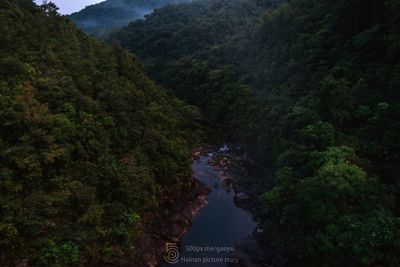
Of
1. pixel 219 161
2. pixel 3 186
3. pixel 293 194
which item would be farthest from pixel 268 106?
pixel 3 186

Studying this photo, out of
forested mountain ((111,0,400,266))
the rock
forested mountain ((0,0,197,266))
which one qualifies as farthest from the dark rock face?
the rock

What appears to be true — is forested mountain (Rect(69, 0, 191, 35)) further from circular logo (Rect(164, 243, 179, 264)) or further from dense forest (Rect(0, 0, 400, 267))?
circular logo (Rect(164, 243, 179, 264))

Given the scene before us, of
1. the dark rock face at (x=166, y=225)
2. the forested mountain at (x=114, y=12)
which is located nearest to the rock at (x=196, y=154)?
the dark rock face at (x=166, y=225)

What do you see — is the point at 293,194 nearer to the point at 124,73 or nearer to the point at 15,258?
the point at 15,258

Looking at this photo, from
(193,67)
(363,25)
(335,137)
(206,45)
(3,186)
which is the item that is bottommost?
(3,186)

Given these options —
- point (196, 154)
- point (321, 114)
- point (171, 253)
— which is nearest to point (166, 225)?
point (171, 253)

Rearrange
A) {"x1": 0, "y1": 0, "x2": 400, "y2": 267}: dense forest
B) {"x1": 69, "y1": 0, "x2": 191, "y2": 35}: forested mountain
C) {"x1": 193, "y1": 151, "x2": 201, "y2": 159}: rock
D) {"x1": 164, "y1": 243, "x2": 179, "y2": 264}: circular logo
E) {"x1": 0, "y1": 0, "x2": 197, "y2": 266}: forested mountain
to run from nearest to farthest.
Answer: {"x1": 0, "y1": 0, "x2": 197, "y2": 266}: forested mountain < {"x1": 0, "y1": 0, "x2": 400, "y2": 267}: dense forest < {"x1": 164, "y1": 243, "x2": 179, "y2": 264}: circular logo < {"x1": 193, "y1": 151, "x2": 201, "y2": 159}: rock < {"x1": 69, "y1": 0, "x2": 191, "y2": 35}: forested mountain
